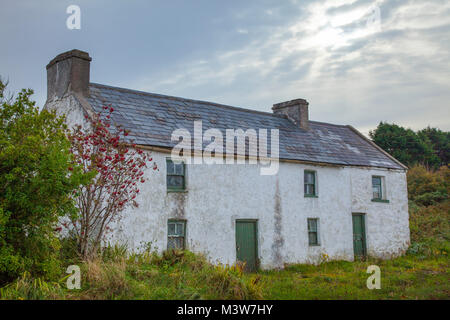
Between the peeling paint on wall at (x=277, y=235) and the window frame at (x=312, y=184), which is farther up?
the window frame at (x=312, y=184)

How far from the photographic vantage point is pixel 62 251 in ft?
41.9

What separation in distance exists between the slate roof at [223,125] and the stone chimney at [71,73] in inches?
23.9

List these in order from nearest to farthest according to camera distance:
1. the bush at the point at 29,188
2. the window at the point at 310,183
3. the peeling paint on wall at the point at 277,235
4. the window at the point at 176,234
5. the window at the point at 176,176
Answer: the bush at the point at 29,188
the window at the point at 176,234
the window at the point at 176,176
the peeling paint on wall at the point at 277,235
the window at the point at 310,183

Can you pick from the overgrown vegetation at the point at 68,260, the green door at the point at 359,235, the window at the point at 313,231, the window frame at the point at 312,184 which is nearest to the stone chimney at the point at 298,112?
the window frame at the point at 312,184

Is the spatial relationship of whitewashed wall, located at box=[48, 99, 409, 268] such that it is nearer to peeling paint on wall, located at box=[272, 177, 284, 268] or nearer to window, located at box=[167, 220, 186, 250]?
peeling paint on wall, located at box=[272, 177, 284, 268]

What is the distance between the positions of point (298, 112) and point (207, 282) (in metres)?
14.1

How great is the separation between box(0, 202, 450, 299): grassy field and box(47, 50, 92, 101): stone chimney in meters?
6.20

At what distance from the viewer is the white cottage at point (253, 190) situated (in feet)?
51.7

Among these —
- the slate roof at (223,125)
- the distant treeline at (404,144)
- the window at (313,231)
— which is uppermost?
the distant treeline at (404,144)

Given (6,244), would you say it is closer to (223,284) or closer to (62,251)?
(62,251)

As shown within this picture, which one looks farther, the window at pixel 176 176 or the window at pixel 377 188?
the window at pixel 377 188

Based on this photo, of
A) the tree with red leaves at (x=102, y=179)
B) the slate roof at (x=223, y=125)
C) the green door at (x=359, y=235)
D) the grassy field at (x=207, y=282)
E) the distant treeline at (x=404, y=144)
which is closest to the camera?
the grassy field at (x=207, y=282)

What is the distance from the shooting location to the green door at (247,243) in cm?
1745

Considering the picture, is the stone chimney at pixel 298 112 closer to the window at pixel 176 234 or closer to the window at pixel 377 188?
the window at pixel 377 188
